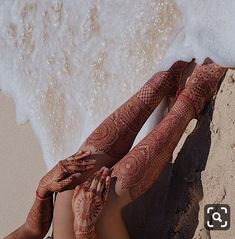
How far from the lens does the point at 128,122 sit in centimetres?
249

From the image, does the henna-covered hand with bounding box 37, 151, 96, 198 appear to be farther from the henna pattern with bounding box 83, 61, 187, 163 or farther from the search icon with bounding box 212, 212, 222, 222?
the search icon with bounding box 212, 212, 222, 222

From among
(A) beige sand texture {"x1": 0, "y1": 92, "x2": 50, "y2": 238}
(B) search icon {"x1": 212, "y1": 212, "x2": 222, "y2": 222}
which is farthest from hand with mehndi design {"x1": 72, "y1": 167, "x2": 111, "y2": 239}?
(A) beige sand texture {"x1": 0, "y1": 92, "x2": 50, "y2": 238}

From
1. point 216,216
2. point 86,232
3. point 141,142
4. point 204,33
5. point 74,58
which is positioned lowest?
point 216,216

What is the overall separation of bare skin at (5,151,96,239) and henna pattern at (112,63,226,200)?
6.2 inches

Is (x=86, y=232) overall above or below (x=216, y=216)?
above

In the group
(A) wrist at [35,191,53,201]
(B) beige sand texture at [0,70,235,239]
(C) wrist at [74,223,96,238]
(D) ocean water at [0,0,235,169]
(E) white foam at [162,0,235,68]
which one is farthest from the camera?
(D) ocean water at [0,0,235,169]

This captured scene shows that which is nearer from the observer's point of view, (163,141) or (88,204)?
(88,204)

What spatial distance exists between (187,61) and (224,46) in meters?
0.17

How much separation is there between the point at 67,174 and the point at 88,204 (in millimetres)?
212

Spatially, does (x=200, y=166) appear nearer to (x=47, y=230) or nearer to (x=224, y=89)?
(x=224, y=89)

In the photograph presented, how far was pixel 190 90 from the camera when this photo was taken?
243 cm

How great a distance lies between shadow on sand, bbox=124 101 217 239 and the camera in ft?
7.77

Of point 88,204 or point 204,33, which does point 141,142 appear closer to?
point 88,204

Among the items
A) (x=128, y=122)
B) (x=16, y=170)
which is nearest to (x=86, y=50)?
(x=16, y=170)
